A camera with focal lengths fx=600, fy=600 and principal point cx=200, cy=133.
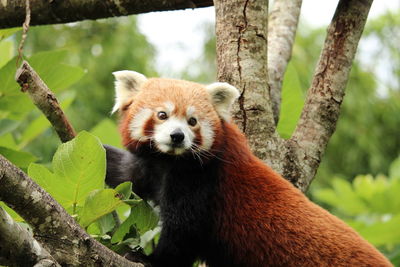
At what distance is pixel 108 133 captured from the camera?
328cm

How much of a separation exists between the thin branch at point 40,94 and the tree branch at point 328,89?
127cm

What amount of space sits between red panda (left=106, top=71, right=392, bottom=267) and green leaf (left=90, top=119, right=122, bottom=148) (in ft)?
0.36

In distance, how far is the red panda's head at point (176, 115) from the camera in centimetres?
300

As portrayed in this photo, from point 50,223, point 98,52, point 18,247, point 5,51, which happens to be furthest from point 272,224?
point 98,52

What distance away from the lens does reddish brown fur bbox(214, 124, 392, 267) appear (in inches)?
114

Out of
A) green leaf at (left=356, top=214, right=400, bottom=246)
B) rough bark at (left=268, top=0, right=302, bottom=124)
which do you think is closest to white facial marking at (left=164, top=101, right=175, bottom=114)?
rough bark at (left=268, top=0, right=302, bottom=124)

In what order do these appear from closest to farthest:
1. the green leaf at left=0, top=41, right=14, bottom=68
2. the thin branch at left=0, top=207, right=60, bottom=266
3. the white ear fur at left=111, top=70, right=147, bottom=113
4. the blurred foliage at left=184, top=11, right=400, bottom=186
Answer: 1. the thin branch at left=0, top=207, right=60, bottom=266
2. the green leaf at left=0, top=41, right=14, bottom=68
3. the white ear fur at left=111, top=70, right=147, bottom=113
4. the blurred foliage at left=184, top=11, right=400, bottom=186

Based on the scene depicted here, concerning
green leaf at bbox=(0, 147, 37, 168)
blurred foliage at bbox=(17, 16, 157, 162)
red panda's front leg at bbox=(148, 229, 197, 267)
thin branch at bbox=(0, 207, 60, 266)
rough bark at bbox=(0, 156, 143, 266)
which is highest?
blurred foliage at bbox=(17, 16, 157, 162)

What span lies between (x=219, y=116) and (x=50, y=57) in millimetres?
919

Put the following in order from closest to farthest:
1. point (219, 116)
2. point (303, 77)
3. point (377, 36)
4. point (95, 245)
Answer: point (95, 245) < point (219, 116) < point (303, 77) < point (377, 36)

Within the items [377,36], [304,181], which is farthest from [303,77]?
[304,181]

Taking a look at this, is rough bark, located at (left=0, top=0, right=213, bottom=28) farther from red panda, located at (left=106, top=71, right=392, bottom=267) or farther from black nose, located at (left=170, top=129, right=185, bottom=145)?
black nose, located at (left=170, top=129, right=185, bottom=145)

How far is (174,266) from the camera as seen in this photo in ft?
9.41

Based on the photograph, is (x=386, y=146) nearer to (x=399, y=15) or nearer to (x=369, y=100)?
(x=369, y=100)
